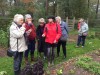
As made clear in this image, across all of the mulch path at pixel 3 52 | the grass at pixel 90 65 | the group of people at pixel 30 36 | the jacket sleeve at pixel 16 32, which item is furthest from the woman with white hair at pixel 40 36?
the jacket sleeve at pixel 16 32

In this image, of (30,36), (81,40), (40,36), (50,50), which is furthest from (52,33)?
(81,40)

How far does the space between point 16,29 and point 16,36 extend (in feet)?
0.65

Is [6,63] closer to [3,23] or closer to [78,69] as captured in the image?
[78,69]

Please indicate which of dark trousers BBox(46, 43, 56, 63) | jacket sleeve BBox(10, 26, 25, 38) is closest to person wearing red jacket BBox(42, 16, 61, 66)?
dark trousers BBox(46, 43, 56, 63)

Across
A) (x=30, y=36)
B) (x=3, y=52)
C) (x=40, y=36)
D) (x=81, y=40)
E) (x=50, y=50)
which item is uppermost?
(x=30, y=36)

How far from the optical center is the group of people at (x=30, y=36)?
776cm

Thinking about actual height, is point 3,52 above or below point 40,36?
below

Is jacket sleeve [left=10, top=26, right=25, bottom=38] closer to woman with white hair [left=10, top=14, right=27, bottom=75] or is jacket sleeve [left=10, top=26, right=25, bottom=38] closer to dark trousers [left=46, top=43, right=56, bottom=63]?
woman with white hair [left=10, top=14, right=27, bottom=75]

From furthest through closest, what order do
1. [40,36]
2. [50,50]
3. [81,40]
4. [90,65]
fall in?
[81,40] → [40,36] → [50,50] → [90,65]

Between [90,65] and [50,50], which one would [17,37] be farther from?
[90,65]

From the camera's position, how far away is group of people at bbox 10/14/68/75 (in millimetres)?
7762

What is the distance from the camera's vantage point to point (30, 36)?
32.5 feet

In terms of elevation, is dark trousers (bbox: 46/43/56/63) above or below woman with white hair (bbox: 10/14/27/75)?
below

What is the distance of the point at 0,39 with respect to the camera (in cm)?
1556
